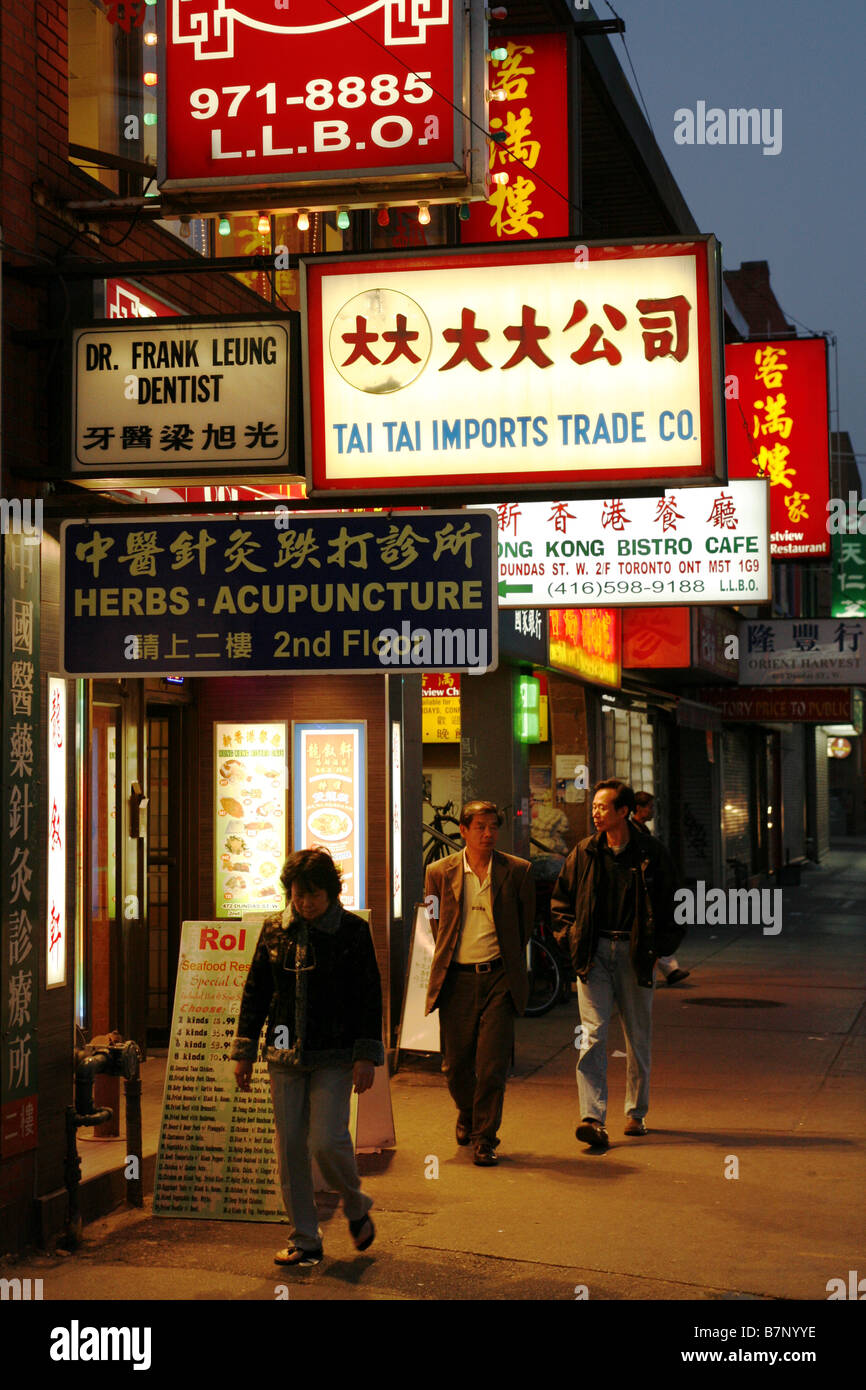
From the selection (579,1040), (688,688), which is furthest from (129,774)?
(688,688)

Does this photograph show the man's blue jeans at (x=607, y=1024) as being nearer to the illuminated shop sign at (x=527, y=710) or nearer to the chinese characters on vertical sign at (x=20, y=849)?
the chinese characters on vertical sign at (x=20, y=849)

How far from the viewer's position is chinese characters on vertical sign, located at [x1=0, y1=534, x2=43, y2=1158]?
639 centimetres

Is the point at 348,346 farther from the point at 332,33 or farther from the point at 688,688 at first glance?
the point at 688,688

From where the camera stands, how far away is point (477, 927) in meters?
8.21

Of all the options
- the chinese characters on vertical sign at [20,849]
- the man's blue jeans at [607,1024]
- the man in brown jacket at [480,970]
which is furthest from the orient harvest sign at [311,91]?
the man's blue jeans at [607,1024]

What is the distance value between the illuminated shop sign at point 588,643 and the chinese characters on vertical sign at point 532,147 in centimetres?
366

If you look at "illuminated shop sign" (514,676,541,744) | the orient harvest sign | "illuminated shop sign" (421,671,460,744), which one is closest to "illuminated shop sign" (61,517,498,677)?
the orient harvest sign

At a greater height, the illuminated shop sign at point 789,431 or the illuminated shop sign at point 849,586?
the illuminated shop sign at point 789,431

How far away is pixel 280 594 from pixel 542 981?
25.8ft

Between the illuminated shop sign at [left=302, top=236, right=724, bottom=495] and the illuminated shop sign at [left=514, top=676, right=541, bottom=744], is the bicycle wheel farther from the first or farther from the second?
the illuminated shop sign at [left=302, top=236, right=724, bottom=495]

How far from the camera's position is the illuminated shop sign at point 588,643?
1522cm

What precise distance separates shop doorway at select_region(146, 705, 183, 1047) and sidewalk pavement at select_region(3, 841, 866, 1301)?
1.80m

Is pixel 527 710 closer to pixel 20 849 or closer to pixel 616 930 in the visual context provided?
pixel 616 930

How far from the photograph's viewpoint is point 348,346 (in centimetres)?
656
